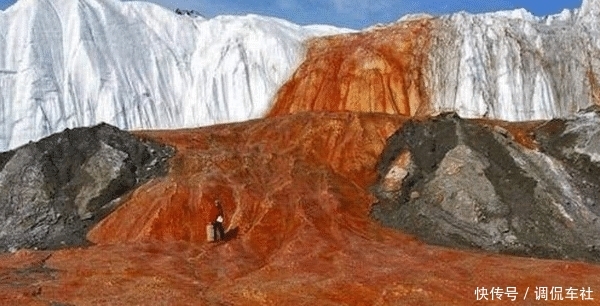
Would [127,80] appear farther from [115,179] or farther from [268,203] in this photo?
[268,203]

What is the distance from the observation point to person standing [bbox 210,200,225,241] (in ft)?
73.0

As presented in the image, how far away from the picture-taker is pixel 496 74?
3934 cm

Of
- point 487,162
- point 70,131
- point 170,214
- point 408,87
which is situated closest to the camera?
point 170,214

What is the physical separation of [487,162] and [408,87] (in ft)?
47.7

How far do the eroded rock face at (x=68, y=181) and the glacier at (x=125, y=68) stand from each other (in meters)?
12.4

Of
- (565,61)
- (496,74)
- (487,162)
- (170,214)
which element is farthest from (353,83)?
(170,214)

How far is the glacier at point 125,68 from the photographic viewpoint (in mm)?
40438

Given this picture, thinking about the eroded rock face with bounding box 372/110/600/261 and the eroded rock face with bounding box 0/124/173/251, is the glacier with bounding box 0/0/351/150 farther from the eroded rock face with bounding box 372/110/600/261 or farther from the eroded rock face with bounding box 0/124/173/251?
the eroded rock face with bounding box 372/110/600/261

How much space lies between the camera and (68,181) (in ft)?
86.4

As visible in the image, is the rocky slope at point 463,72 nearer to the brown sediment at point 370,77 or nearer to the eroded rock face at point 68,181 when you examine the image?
the brown sediment at point 370,77

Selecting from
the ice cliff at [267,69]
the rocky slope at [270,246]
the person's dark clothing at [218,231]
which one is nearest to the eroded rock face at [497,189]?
the rocky slope at [270,246]

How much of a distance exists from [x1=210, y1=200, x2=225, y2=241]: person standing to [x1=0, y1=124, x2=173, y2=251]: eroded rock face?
3598 mm

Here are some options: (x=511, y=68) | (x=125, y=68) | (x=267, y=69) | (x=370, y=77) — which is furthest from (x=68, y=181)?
(x=511, y=68)

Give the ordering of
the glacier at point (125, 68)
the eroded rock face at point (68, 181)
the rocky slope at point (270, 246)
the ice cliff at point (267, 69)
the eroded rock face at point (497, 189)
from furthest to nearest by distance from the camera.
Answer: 1. the glacier at point (125, 68)
2. the ice cliff at point (267, 69)
3. the eroded rock face at point (68, 181)
4. the eroded rock face at point (497, 189)
5. the rocky slope at point (270, 246)
